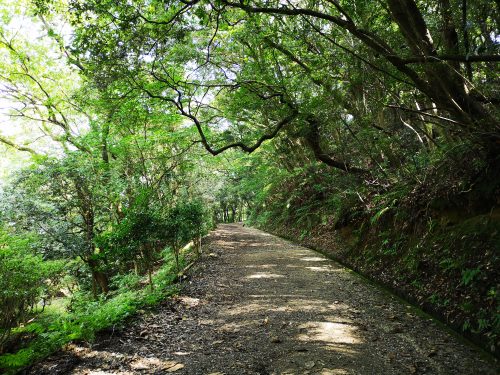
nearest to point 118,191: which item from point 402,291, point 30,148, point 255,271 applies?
point 255,271

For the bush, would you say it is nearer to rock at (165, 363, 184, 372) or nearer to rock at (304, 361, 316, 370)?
rock at (165, 363, 184, 372)

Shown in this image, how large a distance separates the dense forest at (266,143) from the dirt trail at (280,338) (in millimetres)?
445

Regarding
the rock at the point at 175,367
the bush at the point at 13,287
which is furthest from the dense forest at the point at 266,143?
the rock at the point at 175,367

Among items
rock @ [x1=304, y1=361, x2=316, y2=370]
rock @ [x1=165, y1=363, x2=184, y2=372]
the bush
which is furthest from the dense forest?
rock @ [x1=304, y1=361, x2=316, y2=370]

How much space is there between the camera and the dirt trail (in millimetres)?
3744

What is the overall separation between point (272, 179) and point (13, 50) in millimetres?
14597

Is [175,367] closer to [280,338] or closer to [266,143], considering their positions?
[280,338]

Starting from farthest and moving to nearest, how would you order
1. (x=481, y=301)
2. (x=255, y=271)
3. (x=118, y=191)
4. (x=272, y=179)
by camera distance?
(x=272, y=179)
(x=118, y=191)
(x=255, y=271)
(x=481, y=301)

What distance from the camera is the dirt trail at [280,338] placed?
374 cm

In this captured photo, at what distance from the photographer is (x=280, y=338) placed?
448 cm

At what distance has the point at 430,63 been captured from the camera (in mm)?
4949

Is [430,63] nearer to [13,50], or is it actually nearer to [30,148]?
[13,50]

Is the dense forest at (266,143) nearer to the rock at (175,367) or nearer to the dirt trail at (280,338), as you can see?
the dirt trail at (280,338)

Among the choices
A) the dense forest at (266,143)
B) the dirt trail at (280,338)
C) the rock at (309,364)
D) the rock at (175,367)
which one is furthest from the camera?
the dense forest at (266,143)
